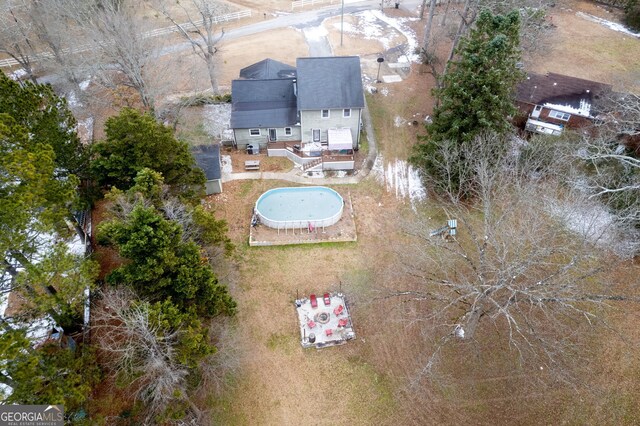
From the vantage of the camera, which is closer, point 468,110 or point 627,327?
point 627,327

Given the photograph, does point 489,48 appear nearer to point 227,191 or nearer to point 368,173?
point 368,173

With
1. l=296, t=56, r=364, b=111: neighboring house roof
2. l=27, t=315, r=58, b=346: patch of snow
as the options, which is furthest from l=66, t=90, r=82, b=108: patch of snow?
l=27, t=315, r=58, b=346: patch of snow

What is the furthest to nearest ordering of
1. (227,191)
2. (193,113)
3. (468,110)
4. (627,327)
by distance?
(193,113), (227,191), (468,110), (627,327)

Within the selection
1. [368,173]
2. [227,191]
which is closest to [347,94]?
[368,173]

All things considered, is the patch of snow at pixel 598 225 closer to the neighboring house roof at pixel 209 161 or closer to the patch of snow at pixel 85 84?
the neighboring house roof at pixel 209 161

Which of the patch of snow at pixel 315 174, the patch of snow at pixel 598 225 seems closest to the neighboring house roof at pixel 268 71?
the patch of snow at pixel 315 174
